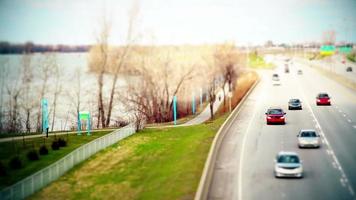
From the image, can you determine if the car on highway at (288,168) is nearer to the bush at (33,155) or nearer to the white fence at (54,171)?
the white fence at (54,171)

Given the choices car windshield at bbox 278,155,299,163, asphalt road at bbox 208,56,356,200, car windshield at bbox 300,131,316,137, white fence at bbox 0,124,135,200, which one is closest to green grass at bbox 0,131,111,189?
white fence at bbox 0,124,135,200

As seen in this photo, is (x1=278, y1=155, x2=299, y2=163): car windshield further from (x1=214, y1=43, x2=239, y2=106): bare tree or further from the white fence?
(x1=214, y1=43, x2=239, y2=106): bare tree

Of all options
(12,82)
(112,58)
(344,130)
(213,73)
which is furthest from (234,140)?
(12,82)

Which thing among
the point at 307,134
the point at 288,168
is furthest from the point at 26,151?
the point at 288,168

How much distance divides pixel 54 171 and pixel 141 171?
20.5 feet

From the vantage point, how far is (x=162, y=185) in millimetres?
32094

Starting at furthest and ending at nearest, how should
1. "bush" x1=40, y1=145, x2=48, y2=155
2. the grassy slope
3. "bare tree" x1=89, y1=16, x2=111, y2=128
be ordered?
"bare tree" x1=89, y1=16, x2=111, y2=128, "bush" x1=40, y1=145, x2=48, y2=155, the grassy slope

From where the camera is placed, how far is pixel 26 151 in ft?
145

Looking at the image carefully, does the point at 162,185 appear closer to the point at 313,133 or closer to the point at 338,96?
the point at 313,133

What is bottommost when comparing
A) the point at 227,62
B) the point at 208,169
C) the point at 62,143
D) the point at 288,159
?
the point at 62,143

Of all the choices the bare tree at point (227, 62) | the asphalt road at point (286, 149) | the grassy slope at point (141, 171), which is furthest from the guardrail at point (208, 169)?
the bare tree at point (227, 62)

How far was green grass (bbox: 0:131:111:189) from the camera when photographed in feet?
119

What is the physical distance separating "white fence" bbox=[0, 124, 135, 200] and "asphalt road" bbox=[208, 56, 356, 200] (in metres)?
10.9

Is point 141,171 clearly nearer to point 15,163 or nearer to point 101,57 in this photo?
point 15,163
